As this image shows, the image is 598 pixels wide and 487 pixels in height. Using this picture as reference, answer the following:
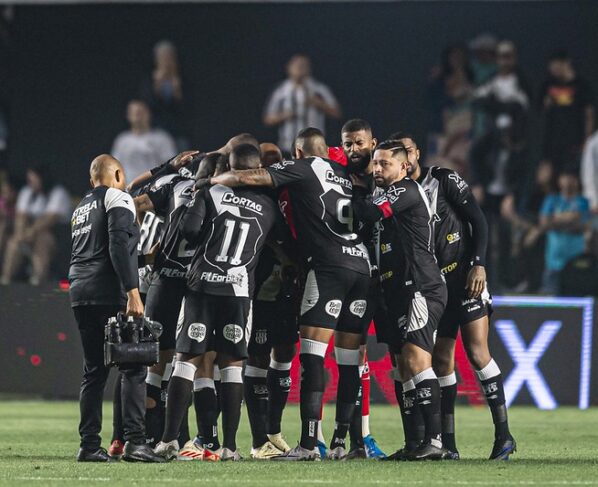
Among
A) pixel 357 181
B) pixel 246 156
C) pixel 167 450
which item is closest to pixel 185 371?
pixel 167 450

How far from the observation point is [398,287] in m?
8.16

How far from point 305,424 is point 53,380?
19.6ft

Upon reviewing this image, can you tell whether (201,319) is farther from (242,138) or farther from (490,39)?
(490,39)

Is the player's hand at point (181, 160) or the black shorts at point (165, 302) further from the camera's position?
the player's hand at point (181, 160)

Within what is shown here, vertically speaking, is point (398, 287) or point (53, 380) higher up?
point (398, 287)

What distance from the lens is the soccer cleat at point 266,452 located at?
8336mm

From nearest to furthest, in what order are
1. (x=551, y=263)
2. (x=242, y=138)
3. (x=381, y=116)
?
1. (x=242, y=138)
2. (x=551, y=263)
3. (x=381, y=116)

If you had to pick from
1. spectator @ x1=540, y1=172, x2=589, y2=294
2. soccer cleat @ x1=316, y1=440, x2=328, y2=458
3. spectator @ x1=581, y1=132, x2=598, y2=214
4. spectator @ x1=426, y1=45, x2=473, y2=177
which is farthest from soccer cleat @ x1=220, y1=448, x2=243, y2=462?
spectator @ x1=426, y1=45, x2=473, y2=177

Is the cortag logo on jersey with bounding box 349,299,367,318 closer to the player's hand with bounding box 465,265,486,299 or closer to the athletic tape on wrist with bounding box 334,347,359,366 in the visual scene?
the athletic tape on wrist with bounding box 334,347,359,366

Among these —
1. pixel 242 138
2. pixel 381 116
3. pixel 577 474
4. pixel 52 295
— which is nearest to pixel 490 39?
pixel 381 116

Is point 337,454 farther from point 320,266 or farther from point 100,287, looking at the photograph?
point 100,287

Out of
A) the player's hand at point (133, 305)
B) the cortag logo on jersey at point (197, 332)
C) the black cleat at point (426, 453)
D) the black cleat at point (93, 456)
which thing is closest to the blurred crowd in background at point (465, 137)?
the black cleat at point (426, 453)

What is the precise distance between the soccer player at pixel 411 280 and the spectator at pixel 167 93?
32.3ft

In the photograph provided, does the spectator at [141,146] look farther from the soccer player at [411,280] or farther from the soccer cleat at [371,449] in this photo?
the soccer player at [411,280]
